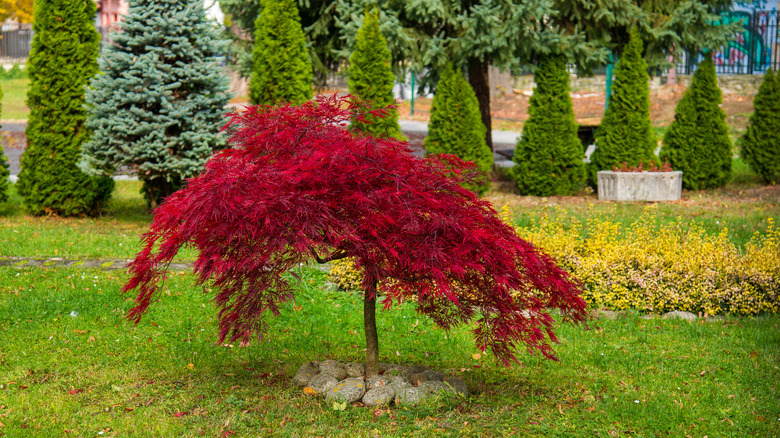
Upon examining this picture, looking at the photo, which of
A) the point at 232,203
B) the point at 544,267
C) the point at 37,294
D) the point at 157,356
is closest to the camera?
the point at 232,203

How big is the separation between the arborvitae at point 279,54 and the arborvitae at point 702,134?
602cm

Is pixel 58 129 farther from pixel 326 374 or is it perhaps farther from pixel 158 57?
pixel 326 374

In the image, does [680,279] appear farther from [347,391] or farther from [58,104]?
[58,104]

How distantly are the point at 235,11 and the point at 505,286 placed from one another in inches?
412

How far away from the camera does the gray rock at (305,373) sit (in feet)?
14.6

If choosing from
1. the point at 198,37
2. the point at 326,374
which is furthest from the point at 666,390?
the point at 198,37

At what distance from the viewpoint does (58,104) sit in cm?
964

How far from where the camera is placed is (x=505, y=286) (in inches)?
157

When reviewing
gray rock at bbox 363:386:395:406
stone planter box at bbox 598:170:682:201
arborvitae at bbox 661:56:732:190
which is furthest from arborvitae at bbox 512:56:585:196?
gray rock at bbox 363:386:395:406

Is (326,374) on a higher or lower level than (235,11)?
lower

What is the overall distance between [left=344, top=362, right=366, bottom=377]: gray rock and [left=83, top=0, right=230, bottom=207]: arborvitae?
15.9ft

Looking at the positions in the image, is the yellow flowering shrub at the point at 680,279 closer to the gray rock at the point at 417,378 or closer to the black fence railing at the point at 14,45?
the gray rock at the point at 417,378

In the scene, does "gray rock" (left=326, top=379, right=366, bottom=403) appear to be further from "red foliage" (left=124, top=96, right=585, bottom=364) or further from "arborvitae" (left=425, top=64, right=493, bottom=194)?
"arborvitae" (left=425, top=64, right=493, bottom=194)

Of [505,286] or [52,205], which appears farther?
[52,205]
